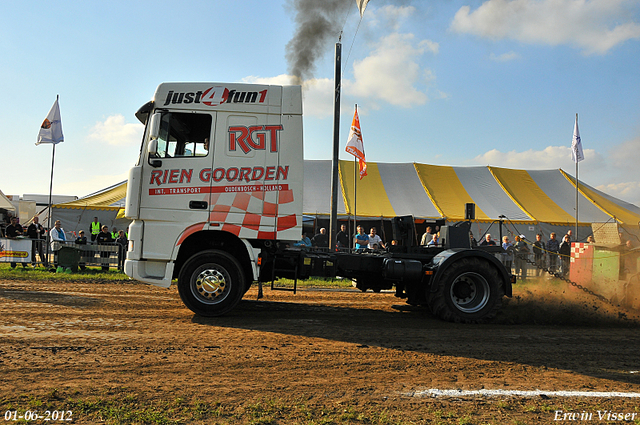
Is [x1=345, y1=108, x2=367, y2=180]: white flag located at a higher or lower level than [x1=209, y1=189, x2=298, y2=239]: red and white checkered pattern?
higher

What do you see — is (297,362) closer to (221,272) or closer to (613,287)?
(221,272)

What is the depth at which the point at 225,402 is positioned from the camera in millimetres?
3564

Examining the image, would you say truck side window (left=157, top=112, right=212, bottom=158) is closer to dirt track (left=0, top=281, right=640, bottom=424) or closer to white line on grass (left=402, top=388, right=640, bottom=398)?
dirt track (left=0, top=281, right=640, bottom=424)

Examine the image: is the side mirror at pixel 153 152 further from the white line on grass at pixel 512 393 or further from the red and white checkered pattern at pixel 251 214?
the white line on grass at pixel 512 393

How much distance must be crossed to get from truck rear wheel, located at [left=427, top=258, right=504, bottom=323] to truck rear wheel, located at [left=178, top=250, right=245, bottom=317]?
127 inches

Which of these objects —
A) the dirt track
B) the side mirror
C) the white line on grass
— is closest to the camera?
the dirt track

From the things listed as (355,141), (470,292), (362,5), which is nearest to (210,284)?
(470,292)

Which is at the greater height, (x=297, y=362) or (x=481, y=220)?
(x=481, y=220)

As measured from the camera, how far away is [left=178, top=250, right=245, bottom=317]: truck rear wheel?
676 centimetres

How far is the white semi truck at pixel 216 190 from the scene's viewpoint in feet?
22.1

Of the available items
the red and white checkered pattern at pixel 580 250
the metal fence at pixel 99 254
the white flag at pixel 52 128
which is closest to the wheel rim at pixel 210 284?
the metal fence at pixel 99 254

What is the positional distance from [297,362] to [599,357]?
3746 mm

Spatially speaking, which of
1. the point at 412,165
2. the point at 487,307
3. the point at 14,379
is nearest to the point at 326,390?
the point at 14,379

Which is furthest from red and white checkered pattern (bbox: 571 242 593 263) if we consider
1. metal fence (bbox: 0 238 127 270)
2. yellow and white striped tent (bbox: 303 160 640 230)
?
metal fence (bbox: 0 238 127 270)
